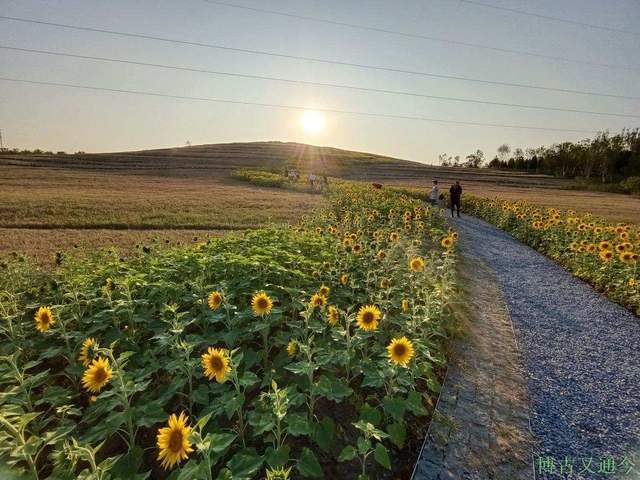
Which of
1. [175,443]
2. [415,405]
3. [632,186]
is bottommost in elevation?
[415,405]

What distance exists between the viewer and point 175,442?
5.98 feet

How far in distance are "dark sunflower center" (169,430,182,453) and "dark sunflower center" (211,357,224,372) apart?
50 cm

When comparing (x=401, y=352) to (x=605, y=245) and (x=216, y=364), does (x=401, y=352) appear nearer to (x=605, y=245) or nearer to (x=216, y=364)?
(x=216, y=364)

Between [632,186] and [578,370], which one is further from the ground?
[632,186]

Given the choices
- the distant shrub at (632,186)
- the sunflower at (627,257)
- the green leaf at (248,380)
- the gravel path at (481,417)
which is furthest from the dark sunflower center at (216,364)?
the distant shrub at (632,186)

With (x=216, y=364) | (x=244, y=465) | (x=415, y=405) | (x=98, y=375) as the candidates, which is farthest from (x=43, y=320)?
(x=415, y=405)

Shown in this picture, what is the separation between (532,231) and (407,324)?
10644mm

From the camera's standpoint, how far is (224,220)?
569 inches

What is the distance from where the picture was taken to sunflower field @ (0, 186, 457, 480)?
7.18 feet

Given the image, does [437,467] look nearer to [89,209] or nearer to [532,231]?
[532,231]

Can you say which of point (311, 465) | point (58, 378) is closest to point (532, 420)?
point (311, 465)

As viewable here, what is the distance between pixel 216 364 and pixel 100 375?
2.36 ft

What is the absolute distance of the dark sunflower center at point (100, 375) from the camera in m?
2.29

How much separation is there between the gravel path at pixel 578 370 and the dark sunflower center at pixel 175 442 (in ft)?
9.07
